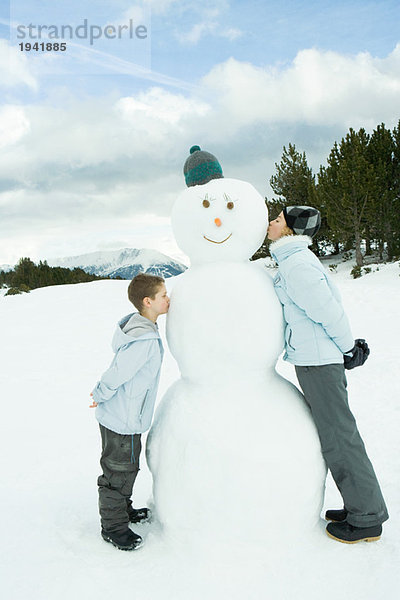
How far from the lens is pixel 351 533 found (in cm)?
242

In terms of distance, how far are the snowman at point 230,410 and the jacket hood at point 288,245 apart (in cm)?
13

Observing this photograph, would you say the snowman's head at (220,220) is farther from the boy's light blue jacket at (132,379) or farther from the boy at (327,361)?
the boy's light blue jacket at (132,379)

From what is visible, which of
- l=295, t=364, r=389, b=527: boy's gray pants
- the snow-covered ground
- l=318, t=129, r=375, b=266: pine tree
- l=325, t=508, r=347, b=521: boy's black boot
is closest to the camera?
the snow-covered ground

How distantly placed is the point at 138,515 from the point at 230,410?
3.29ft

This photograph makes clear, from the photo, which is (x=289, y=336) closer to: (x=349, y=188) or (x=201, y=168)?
(x=201, y=168)

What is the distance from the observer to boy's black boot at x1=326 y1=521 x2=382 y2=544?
242cm

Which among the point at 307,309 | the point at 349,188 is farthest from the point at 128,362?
the point at 349,188

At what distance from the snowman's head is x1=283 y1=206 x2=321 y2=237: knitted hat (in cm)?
15

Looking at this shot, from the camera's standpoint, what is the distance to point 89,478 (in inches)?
145

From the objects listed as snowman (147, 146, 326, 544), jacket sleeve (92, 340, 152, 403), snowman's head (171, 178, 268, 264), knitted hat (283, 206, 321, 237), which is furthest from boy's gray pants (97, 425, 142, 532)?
knitted hat (283, 206, 321, 237)

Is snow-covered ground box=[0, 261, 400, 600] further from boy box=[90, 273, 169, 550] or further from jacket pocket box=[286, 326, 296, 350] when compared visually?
jacket pocket box=[286, 326, 296, 350]

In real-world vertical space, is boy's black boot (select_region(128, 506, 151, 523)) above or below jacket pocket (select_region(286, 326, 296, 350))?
below

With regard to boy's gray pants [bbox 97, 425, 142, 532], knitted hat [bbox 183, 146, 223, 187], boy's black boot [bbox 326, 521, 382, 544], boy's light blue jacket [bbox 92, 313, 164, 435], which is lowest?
boy's black boot [bbox 326, 521, 382, 544]

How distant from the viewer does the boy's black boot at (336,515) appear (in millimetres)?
2611
